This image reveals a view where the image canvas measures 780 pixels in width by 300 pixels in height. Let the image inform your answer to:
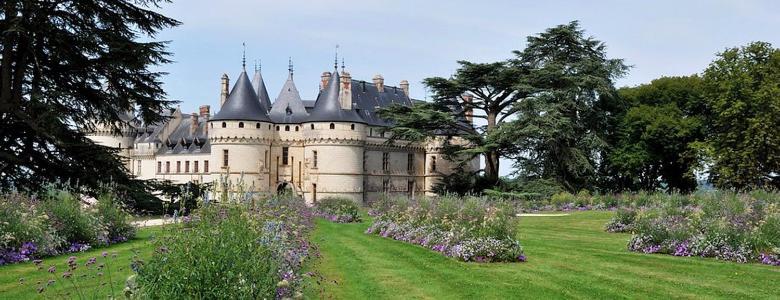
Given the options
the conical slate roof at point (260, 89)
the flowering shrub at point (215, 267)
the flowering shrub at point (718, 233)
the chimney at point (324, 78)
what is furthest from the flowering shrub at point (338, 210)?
the chimney at point (324, 78)

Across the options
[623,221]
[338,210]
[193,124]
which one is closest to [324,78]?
[193,124]

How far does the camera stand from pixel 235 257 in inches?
200

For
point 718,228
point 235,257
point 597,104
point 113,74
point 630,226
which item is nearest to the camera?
point 235,257

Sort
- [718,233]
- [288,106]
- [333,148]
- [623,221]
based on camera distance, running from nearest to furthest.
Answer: [718,233] → [623,221] → [333,148] → [288,106]

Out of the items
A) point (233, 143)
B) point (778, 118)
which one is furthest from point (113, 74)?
point (778, 118)

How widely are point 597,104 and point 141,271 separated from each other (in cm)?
3323

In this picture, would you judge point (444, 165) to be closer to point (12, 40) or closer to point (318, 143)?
point (318, 143)

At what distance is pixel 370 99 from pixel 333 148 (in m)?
6.37

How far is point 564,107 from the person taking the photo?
1196 inches

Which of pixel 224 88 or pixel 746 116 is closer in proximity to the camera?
pixel 746 116

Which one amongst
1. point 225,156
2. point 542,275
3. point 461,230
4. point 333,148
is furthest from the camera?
point 333,148

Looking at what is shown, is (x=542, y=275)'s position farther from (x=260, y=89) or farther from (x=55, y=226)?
(x=260, y=89)

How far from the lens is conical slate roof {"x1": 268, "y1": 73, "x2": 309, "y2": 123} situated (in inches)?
1628

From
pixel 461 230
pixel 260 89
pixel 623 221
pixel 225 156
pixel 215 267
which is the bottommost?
pixel 623 221
